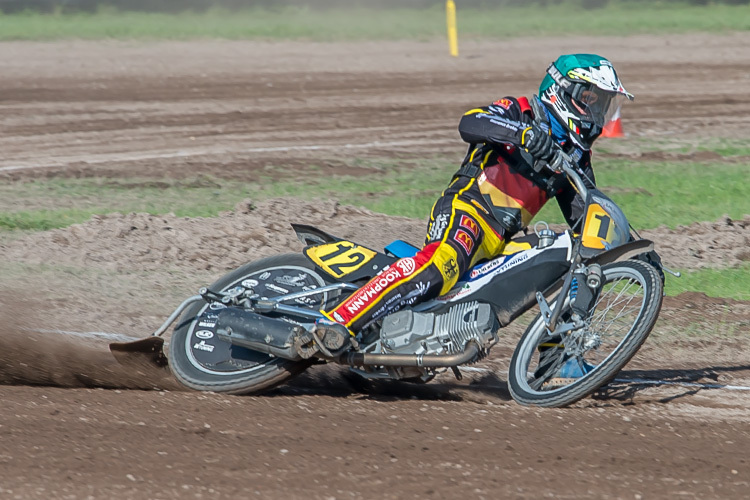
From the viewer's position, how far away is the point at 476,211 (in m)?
5.82

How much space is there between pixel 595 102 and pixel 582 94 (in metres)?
0.09

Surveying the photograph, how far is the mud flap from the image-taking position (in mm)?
6004

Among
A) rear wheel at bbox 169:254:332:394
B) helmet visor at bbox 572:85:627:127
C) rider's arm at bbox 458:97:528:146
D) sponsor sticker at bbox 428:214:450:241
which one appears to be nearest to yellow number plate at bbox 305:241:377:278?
rear wheel at bbox 169:254:332:394

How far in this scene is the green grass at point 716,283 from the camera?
8.65 metres

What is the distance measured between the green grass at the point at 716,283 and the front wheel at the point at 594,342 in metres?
3.12

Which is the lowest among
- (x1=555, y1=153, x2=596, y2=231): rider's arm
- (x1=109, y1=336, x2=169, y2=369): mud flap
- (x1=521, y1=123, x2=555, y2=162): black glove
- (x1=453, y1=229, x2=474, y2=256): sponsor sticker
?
(x1=109, y1=336, x2=169, y2=369): mud flap

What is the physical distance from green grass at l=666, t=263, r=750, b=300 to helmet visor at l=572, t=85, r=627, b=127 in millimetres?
3441

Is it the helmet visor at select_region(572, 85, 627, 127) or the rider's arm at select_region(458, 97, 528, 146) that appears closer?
the rider's arm at select_region(458, 97, 528, 146)

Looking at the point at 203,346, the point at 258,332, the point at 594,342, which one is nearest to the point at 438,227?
the point at 594,342

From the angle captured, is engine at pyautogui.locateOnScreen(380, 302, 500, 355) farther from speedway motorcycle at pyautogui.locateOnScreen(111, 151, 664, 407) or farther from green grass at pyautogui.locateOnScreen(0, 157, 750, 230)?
green grass at pyautogui.locateOnScreen(0, 157, 750, 230)

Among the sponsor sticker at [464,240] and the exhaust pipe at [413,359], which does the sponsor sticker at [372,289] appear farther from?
the sponsor sticker at [464,240]

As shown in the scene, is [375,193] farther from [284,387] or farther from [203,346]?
[203,346]

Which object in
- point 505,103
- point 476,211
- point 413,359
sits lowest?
point 413,359

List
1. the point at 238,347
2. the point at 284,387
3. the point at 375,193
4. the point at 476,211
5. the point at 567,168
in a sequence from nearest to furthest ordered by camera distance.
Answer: the point at 567,168 → the point at 476,211 → the point at 238,347 → the point at 284,387 → the point at 375,193
